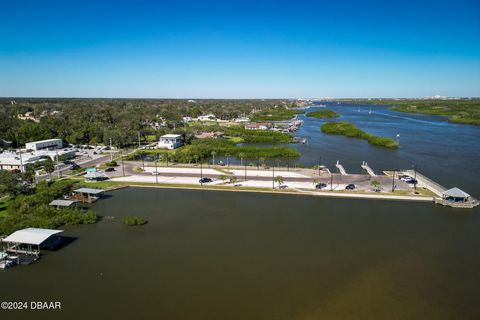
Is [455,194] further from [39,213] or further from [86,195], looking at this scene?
[39,213]

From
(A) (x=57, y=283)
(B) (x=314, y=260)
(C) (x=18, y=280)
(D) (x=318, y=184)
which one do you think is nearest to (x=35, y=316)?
(A) (x=57, y=283)

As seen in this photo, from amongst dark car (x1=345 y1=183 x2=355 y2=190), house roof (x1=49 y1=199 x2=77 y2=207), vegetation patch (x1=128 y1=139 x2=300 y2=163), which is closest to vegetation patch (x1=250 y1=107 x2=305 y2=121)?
vegetation patch (x1=128 y1=139 x2=300 y2=163)

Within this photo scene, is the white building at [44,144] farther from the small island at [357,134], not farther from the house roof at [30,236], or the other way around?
the small island at [357,134]

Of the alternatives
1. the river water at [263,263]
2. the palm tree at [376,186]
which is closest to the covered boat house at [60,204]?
the river water at [263,263]

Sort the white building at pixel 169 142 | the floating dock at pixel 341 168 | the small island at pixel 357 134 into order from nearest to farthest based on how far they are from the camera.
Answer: the floating dock at pixel 341 168
the white building at pixel 169 142
the small island at pixel 357 134

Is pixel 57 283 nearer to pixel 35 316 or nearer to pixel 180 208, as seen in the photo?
pixel 35 316

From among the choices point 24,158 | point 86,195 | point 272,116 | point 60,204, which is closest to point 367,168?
point 86,195

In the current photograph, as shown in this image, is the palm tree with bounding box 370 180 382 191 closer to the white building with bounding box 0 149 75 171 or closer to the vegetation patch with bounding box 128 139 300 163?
the vegetation patch with bounding box 128 139 300 163
